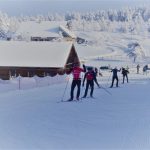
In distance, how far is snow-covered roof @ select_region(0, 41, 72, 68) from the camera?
121 ft

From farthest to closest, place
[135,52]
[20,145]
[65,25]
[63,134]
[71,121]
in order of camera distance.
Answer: [135,52] < [65,25] < [71,121] < [63,134] < [20,145]

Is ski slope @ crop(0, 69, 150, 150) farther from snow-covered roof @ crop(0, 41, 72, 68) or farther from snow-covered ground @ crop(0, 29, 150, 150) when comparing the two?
snow-covered roof @ crop(0, 41, 72, 68)

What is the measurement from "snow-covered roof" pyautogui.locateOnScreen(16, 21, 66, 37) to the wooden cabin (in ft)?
135

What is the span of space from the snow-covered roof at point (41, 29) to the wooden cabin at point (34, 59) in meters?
41.3

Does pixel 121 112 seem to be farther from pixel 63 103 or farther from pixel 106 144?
pixel 106 144

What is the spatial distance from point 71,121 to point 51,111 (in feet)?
5.58

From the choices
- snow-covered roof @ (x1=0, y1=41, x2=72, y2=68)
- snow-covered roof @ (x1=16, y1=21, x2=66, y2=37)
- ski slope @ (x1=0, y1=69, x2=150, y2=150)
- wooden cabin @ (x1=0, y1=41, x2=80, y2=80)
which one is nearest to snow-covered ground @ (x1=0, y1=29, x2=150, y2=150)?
ski slope @ (x1=0, y1=69, x2=150, y2=150)

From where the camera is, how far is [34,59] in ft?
123


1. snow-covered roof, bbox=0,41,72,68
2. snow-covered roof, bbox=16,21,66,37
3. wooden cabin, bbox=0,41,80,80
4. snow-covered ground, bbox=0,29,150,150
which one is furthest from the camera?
snow-covered roof, bbox=16,21,66,37

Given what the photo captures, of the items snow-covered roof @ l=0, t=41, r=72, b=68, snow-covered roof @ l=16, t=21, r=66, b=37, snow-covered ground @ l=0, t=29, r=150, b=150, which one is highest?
snow-covered roof @ l=16, t=21, r=66, b=37

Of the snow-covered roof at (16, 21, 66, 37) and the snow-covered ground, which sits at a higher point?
the snow-covered roof at (16, 21, 66, 37)

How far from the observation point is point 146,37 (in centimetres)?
14938

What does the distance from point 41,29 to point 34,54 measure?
1752 inches

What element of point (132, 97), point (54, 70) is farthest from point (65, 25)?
point (132, 97)
